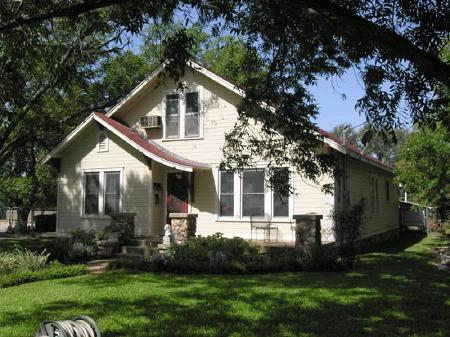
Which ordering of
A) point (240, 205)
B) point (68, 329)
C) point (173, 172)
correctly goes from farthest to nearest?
point (173, 172)
point (240, 205)
point (68, 329)

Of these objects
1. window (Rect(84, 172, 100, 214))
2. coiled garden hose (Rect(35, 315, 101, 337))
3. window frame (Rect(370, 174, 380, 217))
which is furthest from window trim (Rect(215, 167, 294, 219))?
coiled garden hose (Rect(35, 315, 101, 337))

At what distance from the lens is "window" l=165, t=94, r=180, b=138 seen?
60.2 ft

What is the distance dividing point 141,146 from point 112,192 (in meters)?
2.76

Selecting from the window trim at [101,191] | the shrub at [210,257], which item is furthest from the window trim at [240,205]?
the window trim at [101,191]

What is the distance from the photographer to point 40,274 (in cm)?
1182

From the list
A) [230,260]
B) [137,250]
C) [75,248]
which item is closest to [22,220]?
[75,248]

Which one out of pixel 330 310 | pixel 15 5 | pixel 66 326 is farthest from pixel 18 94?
pixel 330 310

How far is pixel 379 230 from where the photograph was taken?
72.9 feet

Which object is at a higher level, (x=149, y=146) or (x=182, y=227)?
(x=149, y=146)

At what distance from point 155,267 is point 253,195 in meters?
5.10

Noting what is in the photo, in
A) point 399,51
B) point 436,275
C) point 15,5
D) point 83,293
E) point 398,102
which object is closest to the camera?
point 399,51

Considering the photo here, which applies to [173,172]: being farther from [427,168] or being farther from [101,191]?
[427,168]

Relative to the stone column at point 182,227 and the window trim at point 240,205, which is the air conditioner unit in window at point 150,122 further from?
the stone column at point 182,227

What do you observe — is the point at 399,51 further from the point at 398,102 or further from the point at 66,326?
the point at 66,326
